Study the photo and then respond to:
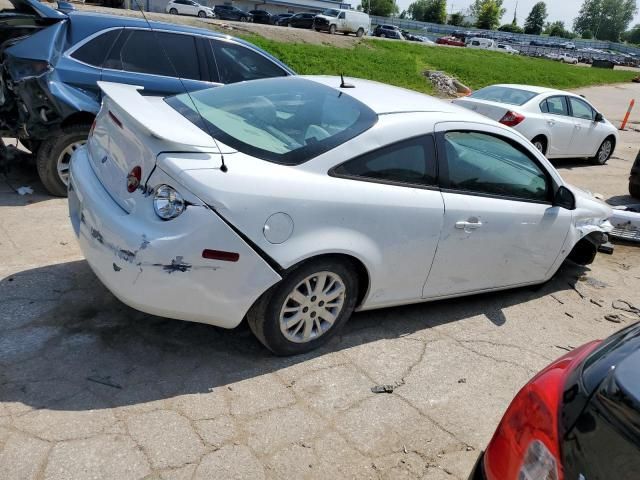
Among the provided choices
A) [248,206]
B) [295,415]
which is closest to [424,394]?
[295,415]

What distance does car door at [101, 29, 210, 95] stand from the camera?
19.2ft

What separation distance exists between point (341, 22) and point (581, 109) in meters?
30.2

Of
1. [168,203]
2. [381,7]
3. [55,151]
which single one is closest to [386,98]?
[168,203]

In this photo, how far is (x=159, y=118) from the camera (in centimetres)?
329

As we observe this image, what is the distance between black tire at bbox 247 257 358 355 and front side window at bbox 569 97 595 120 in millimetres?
9170

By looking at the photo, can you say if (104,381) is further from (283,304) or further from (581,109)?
(581,109)

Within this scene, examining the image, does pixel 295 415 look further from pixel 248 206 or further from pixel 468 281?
pixel 468 281

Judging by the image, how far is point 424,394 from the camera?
3.34m

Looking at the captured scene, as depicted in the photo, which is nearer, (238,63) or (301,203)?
(301,203)

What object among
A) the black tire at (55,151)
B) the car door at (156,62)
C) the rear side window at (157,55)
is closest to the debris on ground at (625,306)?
the car door at (156,62)

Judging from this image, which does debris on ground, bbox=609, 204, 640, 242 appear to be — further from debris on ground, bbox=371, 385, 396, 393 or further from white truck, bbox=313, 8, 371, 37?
white truck, bbox=313, 8, 371, 37

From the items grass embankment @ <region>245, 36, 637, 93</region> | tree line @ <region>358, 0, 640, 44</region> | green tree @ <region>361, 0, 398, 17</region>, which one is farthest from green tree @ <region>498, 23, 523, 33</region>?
grass embankment @ <region>245, 36, 637, 93</region>

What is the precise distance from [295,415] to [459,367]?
122 cm

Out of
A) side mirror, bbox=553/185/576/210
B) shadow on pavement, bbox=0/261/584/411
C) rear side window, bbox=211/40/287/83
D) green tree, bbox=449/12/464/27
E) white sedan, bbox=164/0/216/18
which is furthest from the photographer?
green tree, bbox=449/12/464/27
